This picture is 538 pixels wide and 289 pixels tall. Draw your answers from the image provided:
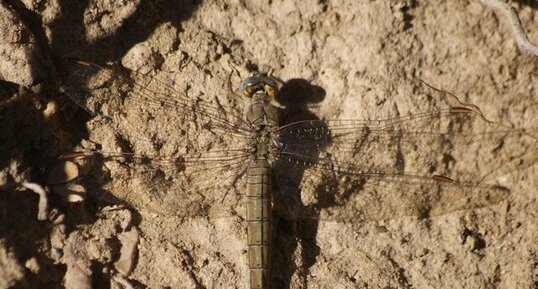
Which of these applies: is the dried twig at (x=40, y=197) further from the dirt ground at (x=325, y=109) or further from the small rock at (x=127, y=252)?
the small rock at (x=127, y=252)

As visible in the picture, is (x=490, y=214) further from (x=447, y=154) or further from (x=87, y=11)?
(x=87, y=11)

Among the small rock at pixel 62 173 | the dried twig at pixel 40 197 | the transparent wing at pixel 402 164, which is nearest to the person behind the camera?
the dried twig at pixel 40 197

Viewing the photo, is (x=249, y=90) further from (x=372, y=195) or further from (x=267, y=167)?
(x=372, y=195)

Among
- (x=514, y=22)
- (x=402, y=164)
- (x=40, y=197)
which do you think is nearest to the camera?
(x=40, y=197)

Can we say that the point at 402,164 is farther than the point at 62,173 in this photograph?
Yes

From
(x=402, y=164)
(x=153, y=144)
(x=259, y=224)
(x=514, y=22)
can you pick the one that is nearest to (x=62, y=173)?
(x=153, y=144)

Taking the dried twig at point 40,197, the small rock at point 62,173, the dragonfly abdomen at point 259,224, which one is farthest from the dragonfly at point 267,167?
the dried twig at point 40,197
